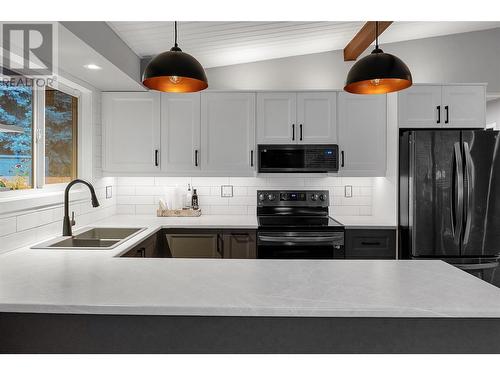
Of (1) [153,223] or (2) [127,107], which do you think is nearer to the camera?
(1) [153,223]

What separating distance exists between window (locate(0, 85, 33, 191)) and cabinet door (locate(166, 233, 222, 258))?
3.86 ft

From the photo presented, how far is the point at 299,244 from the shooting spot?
10.4 feet

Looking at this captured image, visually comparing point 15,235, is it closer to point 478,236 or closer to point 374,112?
point 374,112

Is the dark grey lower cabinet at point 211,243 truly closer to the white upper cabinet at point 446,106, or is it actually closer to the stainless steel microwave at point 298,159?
the stainless steel microwave at point 298,159

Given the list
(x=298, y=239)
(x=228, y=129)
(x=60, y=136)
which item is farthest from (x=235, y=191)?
(x=60, y=136)

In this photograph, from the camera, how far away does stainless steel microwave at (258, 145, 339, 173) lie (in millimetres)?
3480

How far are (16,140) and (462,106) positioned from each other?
360cm

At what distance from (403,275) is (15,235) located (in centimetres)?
214

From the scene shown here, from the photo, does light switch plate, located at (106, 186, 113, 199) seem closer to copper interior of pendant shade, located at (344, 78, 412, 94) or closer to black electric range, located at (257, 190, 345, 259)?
black electric range, located at (257, 190, 345, 259)

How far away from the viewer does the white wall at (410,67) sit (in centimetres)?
385

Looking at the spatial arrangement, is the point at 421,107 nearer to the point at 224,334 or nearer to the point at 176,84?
the point at 176,84

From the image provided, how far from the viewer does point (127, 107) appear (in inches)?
140

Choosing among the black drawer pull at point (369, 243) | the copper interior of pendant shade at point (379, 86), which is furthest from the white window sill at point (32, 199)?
the black drawer pull at point (369, 243)

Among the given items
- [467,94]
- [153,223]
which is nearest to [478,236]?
[467,94]
